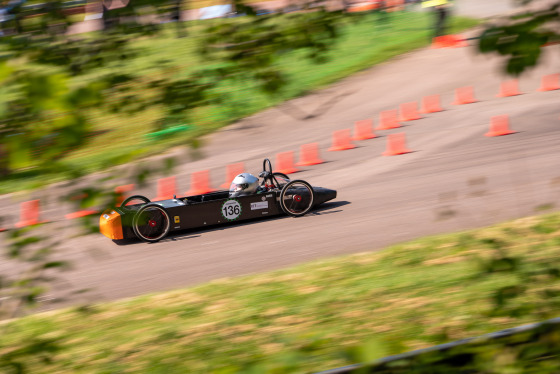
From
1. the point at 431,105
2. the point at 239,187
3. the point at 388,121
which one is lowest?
the point at 239,187

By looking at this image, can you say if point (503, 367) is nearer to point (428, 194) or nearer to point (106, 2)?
point (106, 2)

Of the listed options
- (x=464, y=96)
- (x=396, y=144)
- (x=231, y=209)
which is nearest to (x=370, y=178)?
(x=396, y=144)

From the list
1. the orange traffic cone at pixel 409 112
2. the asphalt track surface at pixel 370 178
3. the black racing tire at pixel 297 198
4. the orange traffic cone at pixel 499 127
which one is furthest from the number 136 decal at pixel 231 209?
the orange traffic cone at pixel 409 112

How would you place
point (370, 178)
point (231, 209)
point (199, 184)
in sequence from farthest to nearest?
point (199, 184), point (370, 178), point (231, 209)

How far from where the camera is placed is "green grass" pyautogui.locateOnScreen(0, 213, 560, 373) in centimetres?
633

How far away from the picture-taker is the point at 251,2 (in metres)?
4.32

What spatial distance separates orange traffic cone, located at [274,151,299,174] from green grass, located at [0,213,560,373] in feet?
22.0

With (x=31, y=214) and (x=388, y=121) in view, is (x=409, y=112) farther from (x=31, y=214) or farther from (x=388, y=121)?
(x=31, y=214)

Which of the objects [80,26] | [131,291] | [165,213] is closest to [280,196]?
[165,213]

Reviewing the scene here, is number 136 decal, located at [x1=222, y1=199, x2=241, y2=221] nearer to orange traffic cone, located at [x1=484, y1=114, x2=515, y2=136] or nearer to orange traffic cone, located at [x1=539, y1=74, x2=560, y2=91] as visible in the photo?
orange traffic cone, located at [x1=484, y1=114, x2=515, y2=136]

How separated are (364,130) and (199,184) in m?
5.33

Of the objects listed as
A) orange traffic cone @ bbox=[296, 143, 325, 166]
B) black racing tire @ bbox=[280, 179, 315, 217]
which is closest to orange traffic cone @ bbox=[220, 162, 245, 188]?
orange traffic cone @ bbox=[296, 143, 325, 166]

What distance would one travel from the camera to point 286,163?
16281 millimetres

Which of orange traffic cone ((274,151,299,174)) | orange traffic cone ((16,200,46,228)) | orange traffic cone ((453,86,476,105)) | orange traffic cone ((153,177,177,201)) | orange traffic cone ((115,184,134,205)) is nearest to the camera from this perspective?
orange traffic cone ((115,184,134,205))
